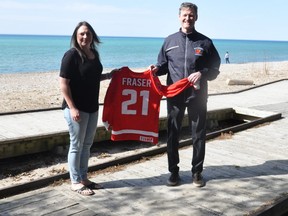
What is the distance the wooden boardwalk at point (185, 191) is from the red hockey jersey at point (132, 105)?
25.1 inches

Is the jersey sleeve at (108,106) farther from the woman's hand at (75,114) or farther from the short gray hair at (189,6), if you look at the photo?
the short gray hair at (189,6)

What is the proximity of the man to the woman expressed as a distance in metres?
0.97

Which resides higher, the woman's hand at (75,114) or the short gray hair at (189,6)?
the short gray hair at (189,6)

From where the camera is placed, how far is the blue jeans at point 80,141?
442cm

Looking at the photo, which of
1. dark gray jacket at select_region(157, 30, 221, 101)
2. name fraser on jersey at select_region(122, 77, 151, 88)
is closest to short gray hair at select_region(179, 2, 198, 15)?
dark gray jacket at select_region(157, 30, 221, 101)

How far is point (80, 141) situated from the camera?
4.52 metres

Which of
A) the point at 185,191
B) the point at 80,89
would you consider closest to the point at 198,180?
the point at 185,191

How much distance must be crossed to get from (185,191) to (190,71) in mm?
1573

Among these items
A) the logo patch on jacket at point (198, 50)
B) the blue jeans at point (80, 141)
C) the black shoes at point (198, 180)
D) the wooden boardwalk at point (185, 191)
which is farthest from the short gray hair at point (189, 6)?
the wooden boardwalk at point (185, 191)

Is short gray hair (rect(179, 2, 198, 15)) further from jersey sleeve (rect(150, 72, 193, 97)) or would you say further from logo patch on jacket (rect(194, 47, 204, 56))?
jersey sleeve (rect(150, 72, 193, 97))

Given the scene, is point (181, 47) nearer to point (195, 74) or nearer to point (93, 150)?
point (195, 74)

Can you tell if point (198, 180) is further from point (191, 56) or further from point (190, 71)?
point (191, 56)

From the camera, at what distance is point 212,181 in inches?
204

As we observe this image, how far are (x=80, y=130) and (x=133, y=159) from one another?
1.78m
